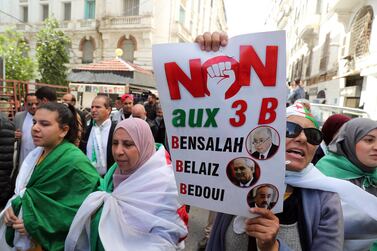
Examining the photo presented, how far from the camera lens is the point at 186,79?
120cm

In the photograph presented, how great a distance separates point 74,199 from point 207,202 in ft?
3.90

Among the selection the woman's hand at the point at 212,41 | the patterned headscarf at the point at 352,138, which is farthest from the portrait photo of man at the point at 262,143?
A: the patterned headscarf at the point at 352,138

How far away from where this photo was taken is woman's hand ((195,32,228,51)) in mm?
1142

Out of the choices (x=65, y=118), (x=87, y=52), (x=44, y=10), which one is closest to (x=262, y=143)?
(x=65, y=118)

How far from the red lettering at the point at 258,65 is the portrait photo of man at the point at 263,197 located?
404 millimetres

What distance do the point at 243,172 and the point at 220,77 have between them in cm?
39

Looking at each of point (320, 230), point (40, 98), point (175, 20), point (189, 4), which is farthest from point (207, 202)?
point (189, 4)

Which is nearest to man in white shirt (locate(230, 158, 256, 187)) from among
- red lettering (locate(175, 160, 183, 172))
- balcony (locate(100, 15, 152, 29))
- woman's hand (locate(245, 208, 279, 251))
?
woman's hand (locate(245, 208, 279, 251))

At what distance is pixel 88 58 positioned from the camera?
79.7 feet

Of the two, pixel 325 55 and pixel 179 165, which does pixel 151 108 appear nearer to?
pixel 179 165

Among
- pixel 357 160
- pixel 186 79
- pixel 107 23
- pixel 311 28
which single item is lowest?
pixel 357 160

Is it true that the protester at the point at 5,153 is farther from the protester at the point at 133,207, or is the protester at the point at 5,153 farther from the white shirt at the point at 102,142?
the protester at the point at 133,207

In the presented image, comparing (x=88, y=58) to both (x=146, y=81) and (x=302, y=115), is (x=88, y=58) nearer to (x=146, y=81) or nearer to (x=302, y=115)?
(x=146, y=81)

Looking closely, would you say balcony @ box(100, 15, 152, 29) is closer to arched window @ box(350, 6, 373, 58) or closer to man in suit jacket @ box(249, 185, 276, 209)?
arched window @ box(350, 6, 373, 58)
